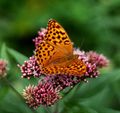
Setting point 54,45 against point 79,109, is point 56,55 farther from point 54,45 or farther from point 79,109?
point 79,109

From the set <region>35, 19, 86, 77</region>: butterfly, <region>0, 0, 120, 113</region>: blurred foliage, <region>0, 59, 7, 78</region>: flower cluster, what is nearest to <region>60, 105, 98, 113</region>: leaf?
<region>35, 19, 86, 77</region>: butterfly

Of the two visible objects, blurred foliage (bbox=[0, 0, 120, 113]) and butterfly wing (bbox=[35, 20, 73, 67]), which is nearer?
butterfly wing (bbox=[35, 20, 73, 67])

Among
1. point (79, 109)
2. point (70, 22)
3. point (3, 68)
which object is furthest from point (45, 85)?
point (70, 22)

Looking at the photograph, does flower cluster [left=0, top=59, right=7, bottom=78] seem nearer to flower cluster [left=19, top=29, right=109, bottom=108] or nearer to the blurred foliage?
flower cluster [left=19, top=29, right=109, bottom=108]

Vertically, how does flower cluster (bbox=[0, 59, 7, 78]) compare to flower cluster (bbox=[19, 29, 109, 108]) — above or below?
above

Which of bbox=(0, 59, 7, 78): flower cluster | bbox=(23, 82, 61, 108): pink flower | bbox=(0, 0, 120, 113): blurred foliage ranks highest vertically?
bbox=(0, 0, 120, 113): blurred foliage

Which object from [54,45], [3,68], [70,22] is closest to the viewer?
[54,45]

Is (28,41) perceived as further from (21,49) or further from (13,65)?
(13,65)

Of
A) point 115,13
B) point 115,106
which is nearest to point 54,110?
point 115,106

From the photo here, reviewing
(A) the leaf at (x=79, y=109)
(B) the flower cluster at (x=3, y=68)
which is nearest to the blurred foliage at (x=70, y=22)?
(B) the flower cluster at (x=3, y=68)
